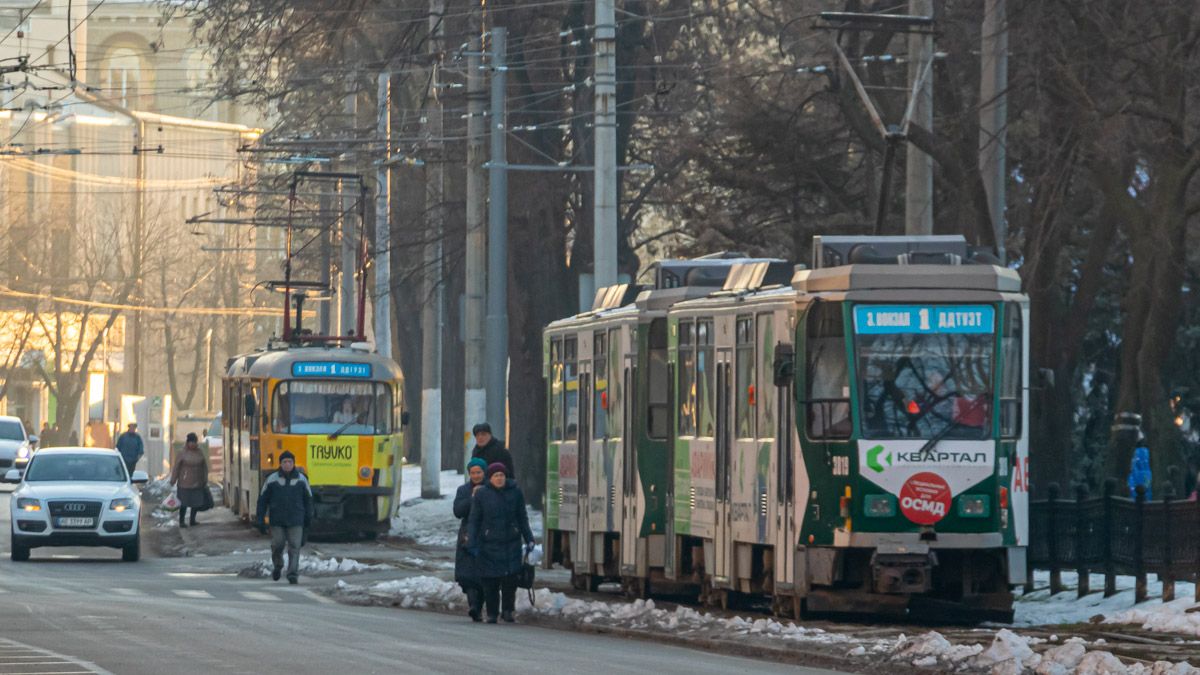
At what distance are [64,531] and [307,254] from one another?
29.2 m

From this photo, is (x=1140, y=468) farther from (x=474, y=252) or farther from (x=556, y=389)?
(x=474, y=252)

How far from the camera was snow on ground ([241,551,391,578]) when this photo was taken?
28.8m

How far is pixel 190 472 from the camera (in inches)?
1551

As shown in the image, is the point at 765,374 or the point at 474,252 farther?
the point at 474,252

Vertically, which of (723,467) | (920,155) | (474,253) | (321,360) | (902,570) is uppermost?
(920,155)

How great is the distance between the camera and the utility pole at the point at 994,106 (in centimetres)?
2600

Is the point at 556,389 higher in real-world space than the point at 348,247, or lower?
lower

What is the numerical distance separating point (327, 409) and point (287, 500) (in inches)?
361

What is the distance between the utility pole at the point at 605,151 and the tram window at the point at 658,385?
6.41 meters

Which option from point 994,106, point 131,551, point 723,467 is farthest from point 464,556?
point 131,551

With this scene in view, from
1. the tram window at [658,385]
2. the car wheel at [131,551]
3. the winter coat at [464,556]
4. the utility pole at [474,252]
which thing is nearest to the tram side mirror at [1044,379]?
the tram window at [658,385]

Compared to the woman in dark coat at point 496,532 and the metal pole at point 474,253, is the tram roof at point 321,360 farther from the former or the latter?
the woman in dark coat at point 496,532

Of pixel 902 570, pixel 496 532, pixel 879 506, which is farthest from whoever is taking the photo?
pixel 496 532

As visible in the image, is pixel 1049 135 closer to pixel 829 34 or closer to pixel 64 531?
pixel 829 34
